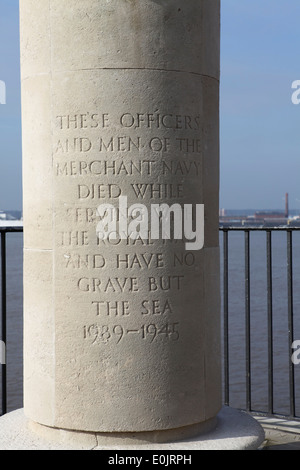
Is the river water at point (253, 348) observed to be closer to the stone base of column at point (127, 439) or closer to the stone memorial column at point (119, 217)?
the stone base of column at point (127, 439)

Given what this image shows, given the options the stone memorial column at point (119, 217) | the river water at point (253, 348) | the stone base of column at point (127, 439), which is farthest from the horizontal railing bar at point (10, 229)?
the river water at point (253, 348)

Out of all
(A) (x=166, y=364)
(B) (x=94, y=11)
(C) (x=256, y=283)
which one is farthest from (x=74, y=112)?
(C) (x=256, y=283)

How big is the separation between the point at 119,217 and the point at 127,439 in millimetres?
1466

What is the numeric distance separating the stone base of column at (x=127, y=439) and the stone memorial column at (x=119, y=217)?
0.04 m

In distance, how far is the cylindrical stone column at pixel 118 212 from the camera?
15.1ft

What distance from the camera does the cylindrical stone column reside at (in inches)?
181

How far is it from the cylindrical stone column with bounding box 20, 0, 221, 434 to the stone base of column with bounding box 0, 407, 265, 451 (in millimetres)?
86

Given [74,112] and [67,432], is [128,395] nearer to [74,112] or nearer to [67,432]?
[67,432]

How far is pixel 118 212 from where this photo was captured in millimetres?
4594

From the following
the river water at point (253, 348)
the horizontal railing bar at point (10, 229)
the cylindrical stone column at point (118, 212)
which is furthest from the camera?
the river water at point (253, 348)

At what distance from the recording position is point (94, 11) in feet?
15.1

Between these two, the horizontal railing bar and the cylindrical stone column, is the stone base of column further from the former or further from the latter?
the horizontal railing bar

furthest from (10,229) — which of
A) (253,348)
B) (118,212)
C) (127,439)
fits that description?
(253,348)

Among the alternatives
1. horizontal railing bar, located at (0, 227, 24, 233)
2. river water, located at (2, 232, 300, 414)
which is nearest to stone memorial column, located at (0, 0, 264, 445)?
horizontal railing bar, located at (0, 227, 24, 233)
